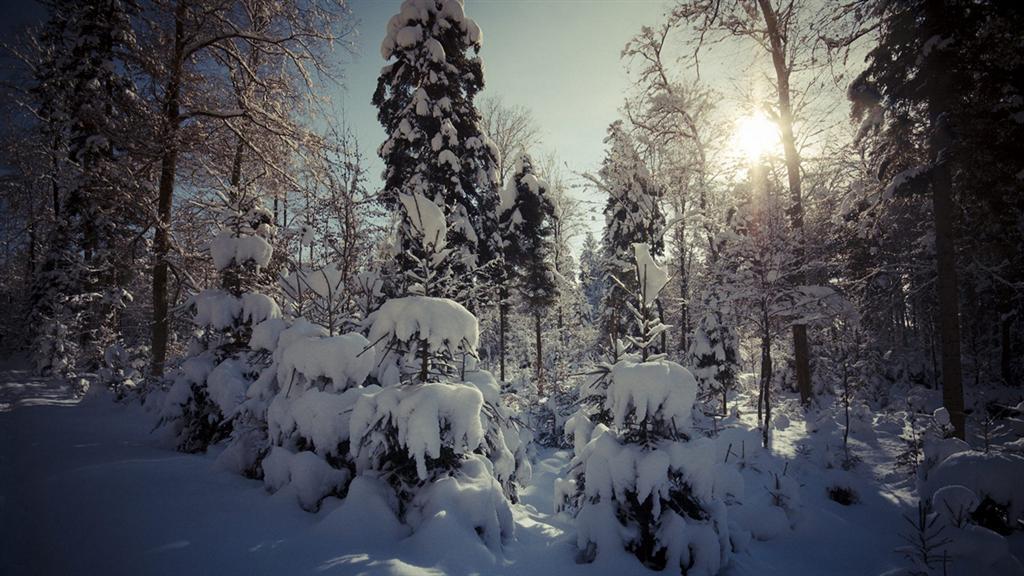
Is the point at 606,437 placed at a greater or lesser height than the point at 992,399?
greater

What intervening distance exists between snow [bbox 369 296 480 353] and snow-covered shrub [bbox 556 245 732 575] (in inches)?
67.4

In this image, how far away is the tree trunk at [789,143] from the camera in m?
11.4

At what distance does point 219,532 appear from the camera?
3215mm

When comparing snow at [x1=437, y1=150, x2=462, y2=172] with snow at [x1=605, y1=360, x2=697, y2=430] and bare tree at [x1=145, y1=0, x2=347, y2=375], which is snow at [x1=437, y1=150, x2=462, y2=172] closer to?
bare tree at [x1=145, y1=0, x2=347, y2=375]

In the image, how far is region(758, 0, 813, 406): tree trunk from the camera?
11.4 meters

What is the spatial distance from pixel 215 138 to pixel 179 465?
6.92 meters

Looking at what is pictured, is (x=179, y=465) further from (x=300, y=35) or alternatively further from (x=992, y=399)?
(x=992, y=399)

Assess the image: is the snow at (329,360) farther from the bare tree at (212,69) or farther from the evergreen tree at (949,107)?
the evergreen tree at (949,107)

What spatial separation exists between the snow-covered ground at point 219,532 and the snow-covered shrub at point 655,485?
28 centimetres

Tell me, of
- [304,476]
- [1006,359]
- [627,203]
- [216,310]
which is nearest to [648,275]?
[304,476]

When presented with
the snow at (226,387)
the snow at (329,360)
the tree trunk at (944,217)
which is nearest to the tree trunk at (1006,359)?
the tree trunk at (944,217)

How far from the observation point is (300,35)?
761cm

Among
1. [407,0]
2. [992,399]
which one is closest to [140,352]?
[407,0]

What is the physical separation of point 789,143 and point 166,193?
656 inches
